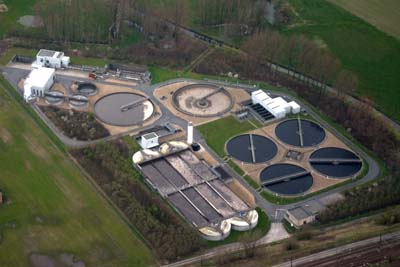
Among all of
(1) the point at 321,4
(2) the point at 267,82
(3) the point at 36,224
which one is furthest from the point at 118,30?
(3) the point at 36,224

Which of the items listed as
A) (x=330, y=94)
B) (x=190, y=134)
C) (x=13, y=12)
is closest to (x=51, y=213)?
(x=190, y=134)

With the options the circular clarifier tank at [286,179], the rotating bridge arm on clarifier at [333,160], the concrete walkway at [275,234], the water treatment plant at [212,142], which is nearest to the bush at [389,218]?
the water treatment plant at [212,142]

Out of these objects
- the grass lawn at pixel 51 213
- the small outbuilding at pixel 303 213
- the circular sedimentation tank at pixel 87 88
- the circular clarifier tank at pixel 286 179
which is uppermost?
the circular sedimentation tank at pixel 87 88

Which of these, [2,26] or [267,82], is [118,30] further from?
[267,82]

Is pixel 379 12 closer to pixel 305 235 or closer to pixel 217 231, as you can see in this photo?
pixel 305 235

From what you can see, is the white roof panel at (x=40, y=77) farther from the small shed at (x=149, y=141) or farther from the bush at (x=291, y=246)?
the bush at (x=291, y=246)
